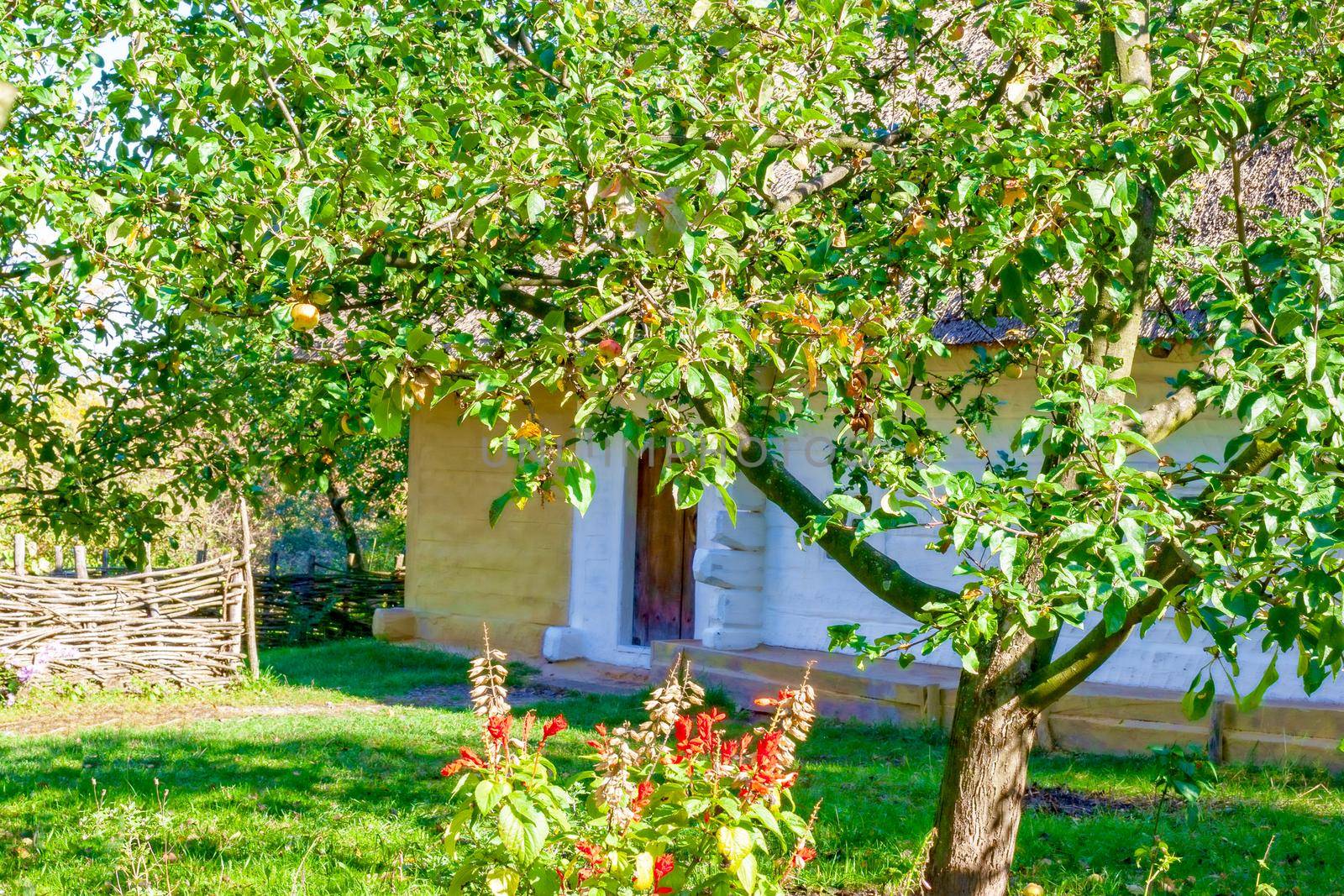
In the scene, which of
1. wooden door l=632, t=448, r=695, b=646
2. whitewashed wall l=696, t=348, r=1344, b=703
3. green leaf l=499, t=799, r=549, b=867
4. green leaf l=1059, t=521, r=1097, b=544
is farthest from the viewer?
wooden door l=632, t=448, r=695, b=646

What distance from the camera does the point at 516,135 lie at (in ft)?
9.05

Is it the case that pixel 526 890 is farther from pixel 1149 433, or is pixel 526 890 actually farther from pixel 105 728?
pixel 105 728

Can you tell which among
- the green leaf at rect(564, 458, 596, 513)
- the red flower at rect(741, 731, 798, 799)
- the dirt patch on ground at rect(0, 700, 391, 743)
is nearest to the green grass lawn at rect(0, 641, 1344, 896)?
the dirt patch on ground at rect(0, 700, 391, 743)

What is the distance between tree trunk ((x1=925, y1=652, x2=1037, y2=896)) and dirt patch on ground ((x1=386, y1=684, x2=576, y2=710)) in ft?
16.4

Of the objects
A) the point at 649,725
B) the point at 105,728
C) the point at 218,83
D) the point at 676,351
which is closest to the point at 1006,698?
the point at 649,725

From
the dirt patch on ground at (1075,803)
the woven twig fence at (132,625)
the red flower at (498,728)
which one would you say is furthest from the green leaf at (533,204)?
the woven twig fence at (132,625)

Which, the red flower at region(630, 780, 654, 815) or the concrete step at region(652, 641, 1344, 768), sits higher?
the red flower at region(630, 780, 654, 815)

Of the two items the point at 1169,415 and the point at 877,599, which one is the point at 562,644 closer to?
the point at 877,599

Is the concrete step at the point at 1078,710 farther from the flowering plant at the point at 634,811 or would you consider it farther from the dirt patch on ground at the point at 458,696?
the flowering plant at the point at 634,811

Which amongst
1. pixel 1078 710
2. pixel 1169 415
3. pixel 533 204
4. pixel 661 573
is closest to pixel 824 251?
pixel 533 204

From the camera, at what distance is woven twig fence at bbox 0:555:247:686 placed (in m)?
8.41

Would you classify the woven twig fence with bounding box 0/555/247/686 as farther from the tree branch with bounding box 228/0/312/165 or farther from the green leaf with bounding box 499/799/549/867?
the green leaf with bounding box 499/799/549/867

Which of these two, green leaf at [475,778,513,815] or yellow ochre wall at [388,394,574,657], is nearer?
green leaf at [475,778,513,815]

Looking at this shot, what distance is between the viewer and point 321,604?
12.7 metres
